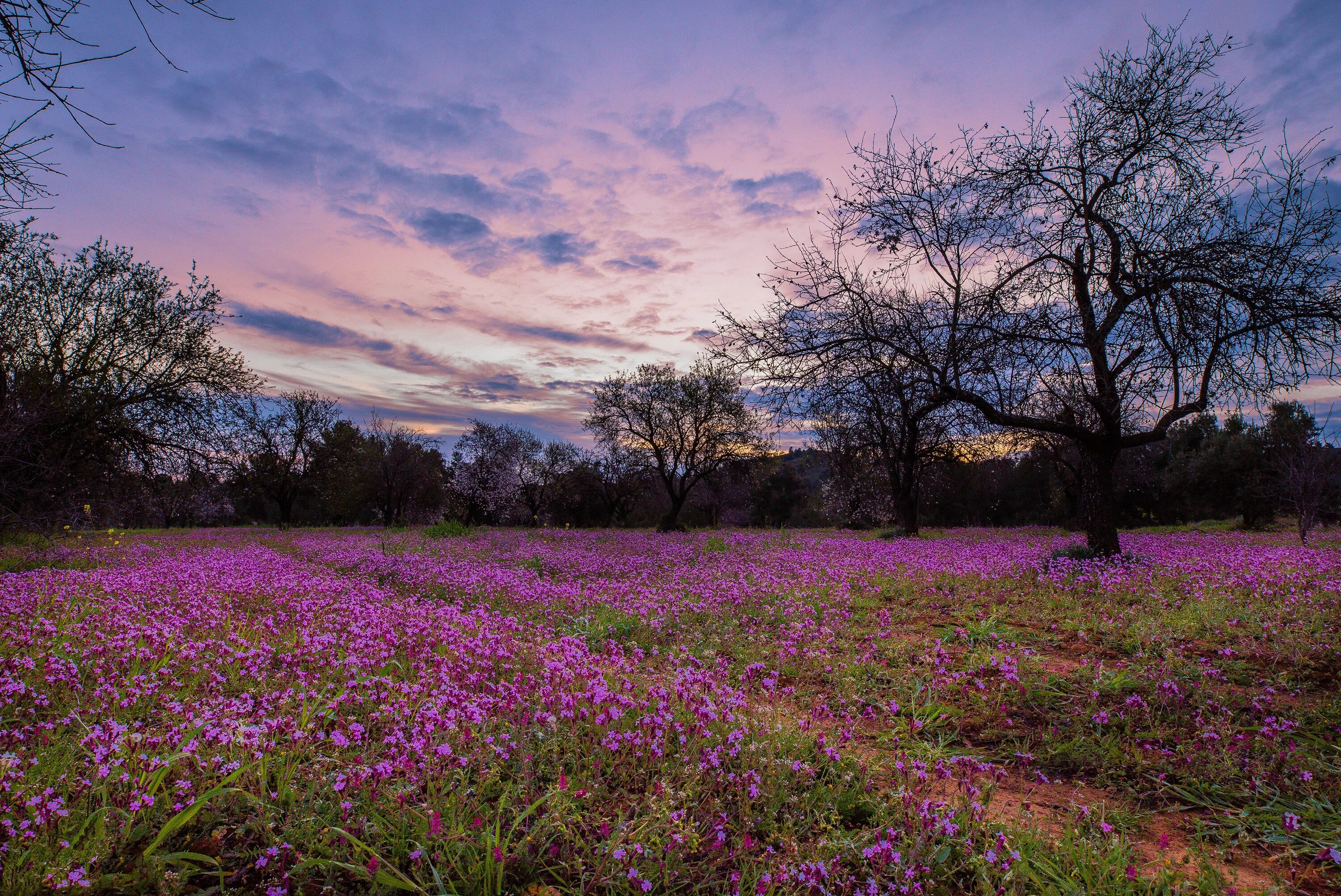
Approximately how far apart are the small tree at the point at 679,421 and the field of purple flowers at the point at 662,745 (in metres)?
23.7

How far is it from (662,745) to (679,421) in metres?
28.6

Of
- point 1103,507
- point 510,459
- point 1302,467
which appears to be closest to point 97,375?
point 1103,507

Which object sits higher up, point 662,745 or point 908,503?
point 908,503

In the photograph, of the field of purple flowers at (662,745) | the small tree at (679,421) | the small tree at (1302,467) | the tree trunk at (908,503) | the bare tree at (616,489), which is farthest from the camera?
the bare tree at (616,489)

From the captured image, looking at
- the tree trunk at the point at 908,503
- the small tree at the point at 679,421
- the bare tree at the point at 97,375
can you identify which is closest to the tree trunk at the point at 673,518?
the small tree at the point at 679,421

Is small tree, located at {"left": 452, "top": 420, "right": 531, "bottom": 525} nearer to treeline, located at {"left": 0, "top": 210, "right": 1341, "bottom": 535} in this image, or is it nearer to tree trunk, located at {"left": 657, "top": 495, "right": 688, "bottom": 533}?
treeline, located at {"left": 0, "top": 210, "right": 1341, "bottom": 535}

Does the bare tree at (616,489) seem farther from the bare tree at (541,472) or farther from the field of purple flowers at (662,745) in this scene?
the field of purple flowers at (662,745)

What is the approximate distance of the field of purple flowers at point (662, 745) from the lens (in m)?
2.63

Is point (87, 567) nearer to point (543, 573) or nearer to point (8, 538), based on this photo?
point (8, 538)

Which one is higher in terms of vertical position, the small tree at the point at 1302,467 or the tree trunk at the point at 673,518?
the small tree at the point at 1302,467

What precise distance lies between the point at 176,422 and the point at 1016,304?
71.4ft

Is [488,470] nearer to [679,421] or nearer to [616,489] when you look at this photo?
[616,489]

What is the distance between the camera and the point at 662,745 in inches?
143

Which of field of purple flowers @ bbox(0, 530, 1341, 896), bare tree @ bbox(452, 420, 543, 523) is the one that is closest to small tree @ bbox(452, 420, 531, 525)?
bare tree @ bbox(452, 420, 543, 523)
